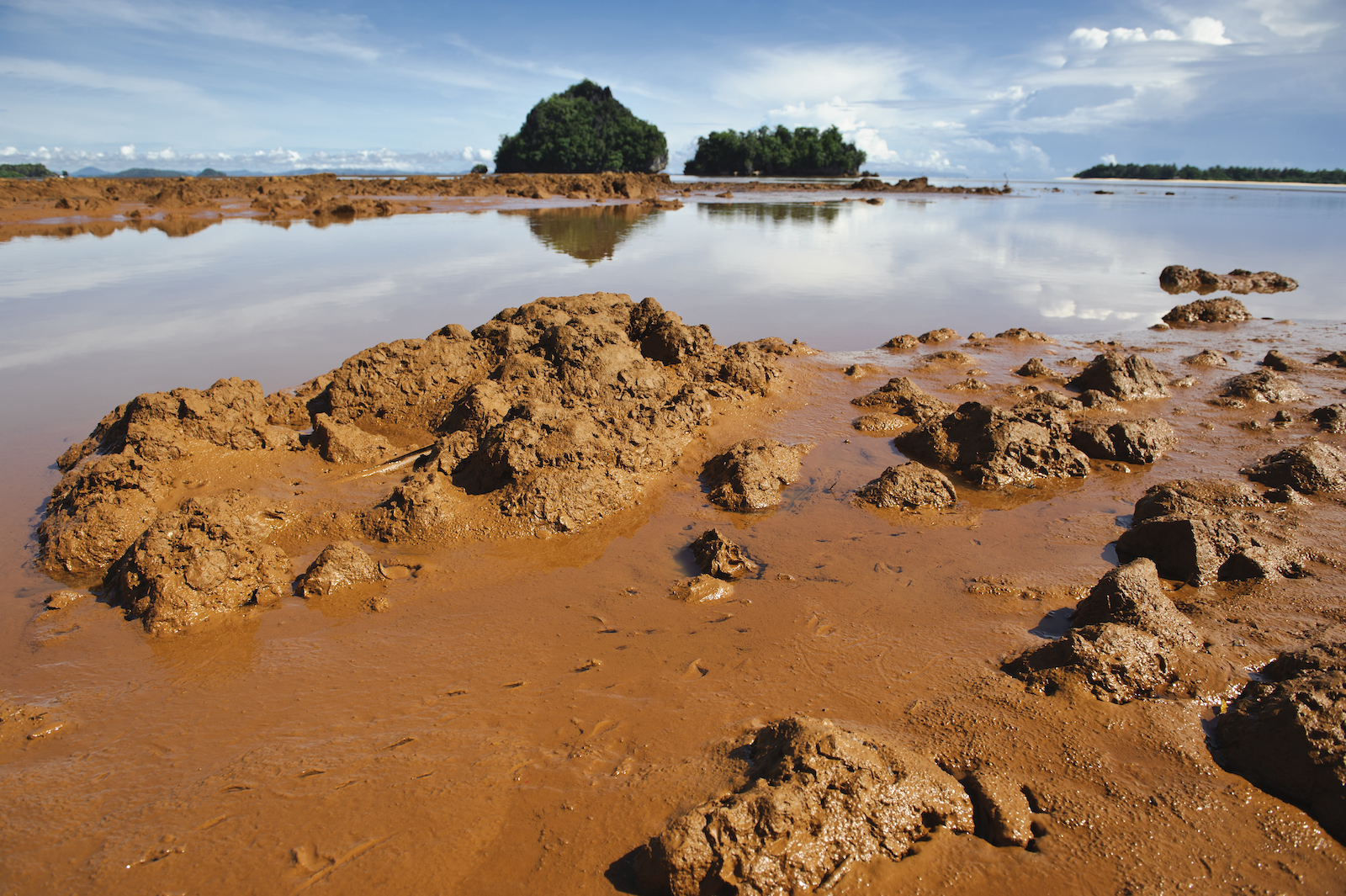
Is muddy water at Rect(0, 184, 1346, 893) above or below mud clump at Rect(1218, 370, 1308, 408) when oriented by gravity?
below

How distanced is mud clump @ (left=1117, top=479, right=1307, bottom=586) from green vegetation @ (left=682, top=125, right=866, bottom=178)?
81.1 m

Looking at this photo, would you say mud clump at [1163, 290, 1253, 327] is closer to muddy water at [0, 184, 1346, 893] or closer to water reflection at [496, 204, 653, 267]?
muddy water at [0, 184, 1346, 893]

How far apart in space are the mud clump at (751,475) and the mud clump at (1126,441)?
9.25ft

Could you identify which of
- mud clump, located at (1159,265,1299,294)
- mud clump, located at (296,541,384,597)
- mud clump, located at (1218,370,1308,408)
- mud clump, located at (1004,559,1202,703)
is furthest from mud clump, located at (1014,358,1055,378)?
mud clump, located at (1159,265,1299,294)

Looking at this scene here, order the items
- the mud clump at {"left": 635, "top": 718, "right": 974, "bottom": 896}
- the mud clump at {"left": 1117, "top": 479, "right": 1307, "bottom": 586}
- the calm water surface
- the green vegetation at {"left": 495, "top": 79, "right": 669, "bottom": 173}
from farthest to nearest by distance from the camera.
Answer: the green vegetation at {"left": 495, "top": 79, "right": 669, "bottom": 173}, the calm water surface, the mud clump at {"left": 1117, "top": 479, "right": 1307, "bottom": 586}, the mud clump at {"left": 635, "top": 718, "right": 974, "bottom": 896}

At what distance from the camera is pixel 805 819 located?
7.40 ft

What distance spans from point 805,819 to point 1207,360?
10.2m

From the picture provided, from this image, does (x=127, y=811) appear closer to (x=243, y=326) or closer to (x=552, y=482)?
(x=552, y=482)

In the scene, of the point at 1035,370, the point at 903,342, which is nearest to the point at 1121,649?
the point at 1035,370

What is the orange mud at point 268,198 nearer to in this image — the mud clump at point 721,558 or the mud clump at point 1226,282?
the mud clump at point 721,558

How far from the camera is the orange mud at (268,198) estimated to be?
25.6 meters

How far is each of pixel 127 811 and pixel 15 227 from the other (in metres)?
30.9

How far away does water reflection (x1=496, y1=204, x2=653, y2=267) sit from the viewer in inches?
709

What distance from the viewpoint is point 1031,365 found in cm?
863
